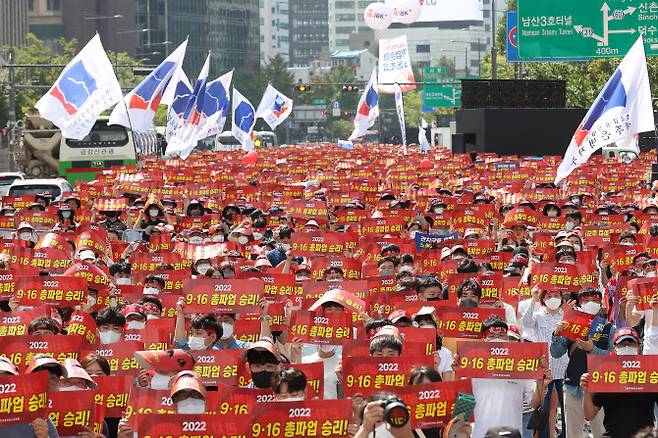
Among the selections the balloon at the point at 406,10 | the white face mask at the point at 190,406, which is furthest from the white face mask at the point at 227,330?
the balloon at the point at 406,10

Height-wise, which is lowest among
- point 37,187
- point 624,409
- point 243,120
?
point 37,187

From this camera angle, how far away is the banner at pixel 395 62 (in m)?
77.9

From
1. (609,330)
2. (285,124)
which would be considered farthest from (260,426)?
(285,124)

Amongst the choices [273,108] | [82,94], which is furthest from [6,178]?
[82,94]

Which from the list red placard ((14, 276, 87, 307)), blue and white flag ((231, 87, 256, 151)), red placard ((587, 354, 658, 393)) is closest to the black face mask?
red placard ((587, 354, 658, 393))

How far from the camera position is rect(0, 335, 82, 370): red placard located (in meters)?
10.5

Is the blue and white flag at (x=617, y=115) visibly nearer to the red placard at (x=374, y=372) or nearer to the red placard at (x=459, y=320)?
the red placard at (x=459, y=320)

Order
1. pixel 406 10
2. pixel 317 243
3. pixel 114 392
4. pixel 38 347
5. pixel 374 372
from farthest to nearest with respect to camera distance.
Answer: pixel 406 10 < pixel 317 243 < pixel 38 347 < pixel 374 372 < pixel 114 392

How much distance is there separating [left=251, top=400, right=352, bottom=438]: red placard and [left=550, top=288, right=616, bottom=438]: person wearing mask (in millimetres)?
3533

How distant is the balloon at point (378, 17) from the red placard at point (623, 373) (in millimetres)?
82536

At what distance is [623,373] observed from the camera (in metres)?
9.56

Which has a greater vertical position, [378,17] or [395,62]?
[378,17]

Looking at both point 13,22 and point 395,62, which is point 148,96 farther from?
point 13,22

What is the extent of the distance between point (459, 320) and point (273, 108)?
50836 millimetres
